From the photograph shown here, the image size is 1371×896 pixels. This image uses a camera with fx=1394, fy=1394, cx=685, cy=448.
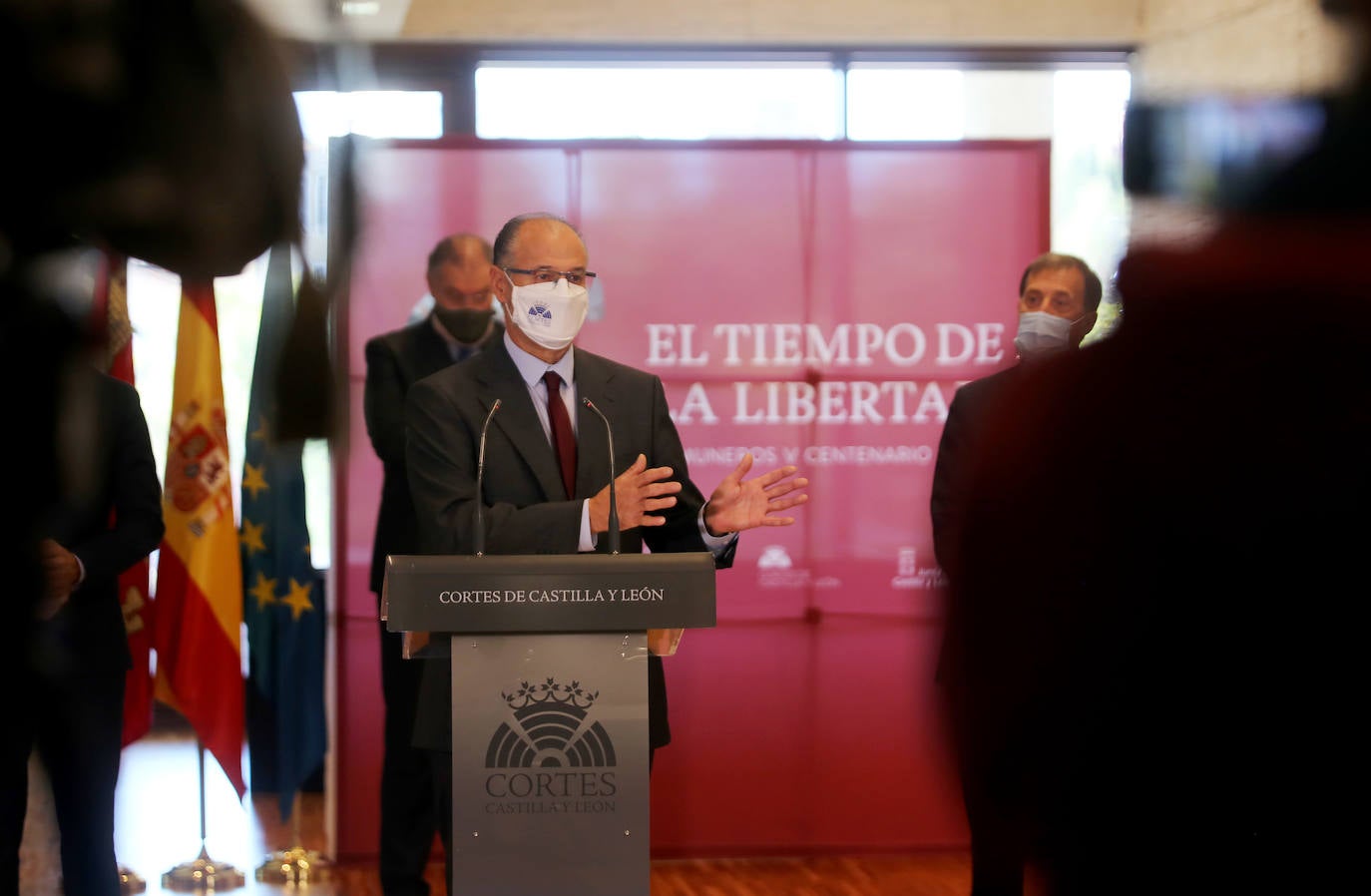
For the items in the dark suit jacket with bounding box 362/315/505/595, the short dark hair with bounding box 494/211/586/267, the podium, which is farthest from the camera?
the dark suit jacket with bounding box 362/315/505/595

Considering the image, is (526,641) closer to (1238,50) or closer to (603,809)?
(603,809)

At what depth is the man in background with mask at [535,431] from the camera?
8.70 feet

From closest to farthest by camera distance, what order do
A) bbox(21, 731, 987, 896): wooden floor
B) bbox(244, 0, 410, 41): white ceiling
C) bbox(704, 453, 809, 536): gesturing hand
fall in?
bbox(244, 0, 410, 41): white ceiling, bbox(704, 453, 809, 536): gesturing hand, bbox(21, 731, 987, 896): wooden floor

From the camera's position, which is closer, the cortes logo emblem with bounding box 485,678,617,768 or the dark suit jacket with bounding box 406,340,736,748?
the cortes logo emblem with bounding box 485,678,617,768

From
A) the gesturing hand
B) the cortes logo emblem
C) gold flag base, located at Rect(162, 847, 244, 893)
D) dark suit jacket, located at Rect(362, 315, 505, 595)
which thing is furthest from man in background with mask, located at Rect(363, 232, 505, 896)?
the cortes logo emblem

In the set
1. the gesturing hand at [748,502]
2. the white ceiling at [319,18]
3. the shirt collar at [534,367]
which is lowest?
the gesturing hand at [748,502]

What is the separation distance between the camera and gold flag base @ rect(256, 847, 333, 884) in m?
4.05

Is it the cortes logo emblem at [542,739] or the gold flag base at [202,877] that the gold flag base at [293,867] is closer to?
the gold flag base at [202,877]

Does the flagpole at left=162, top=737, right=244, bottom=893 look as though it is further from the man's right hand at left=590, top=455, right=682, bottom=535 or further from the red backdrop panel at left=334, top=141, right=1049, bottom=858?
the man's right hand at left=590, top=455, right=682, bottom=535

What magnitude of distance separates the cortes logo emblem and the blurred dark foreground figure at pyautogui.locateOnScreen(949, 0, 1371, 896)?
172cm

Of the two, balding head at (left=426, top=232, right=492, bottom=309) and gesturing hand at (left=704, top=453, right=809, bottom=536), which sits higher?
balding head at (left=426, top=232, right=492, bottom=309)

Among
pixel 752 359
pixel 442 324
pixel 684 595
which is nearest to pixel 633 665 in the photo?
pixel 684 595

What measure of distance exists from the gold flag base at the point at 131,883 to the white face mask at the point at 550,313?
2099 mm

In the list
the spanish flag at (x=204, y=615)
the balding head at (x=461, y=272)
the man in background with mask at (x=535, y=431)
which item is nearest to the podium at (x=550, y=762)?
the man in background with mask at (x=535, y=431)
